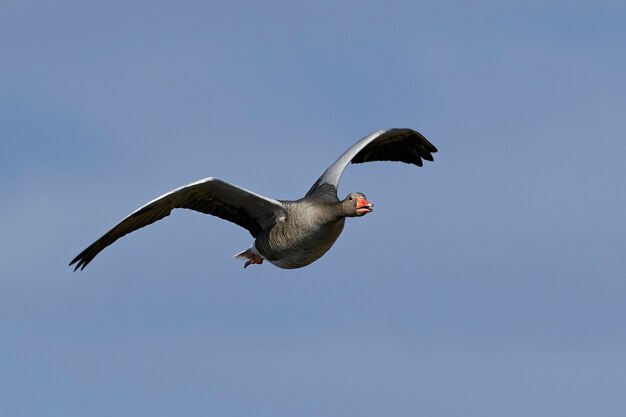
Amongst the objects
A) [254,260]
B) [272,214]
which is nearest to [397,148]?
[254,260]

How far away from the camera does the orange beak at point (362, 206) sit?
23469mm

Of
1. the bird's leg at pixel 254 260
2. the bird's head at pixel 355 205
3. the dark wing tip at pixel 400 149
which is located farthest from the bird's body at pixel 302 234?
the dark wing tip at pixel 400 149

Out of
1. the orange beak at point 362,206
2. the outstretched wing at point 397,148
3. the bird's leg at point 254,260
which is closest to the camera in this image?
the orange beak at point 362,206

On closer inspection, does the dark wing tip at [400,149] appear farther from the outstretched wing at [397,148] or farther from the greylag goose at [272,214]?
the greylag goose at [272,214]

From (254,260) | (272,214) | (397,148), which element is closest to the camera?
(272,214)

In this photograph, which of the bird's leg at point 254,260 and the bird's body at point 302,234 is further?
the bird's leg at point 254,260

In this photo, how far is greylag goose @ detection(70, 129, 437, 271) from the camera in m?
23.6

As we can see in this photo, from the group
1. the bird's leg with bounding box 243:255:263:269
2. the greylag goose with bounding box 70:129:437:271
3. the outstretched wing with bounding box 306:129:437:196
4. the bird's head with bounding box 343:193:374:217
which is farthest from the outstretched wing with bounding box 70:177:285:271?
the outstretched wing with bounding box 306:129:437:196

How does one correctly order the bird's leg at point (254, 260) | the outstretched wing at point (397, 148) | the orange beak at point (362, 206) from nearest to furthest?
the orange beak at point (362, 206) → the bird's leg at point (254, 260) → the outstretched wing at point (397, 148)

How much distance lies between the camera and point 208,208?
25.1 metres

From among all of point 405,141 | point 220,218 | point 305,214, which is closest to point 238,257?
point 220,218

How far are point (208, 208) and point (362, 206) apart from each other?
320 centimetres

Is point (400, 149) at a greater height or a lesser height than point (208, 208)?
greater

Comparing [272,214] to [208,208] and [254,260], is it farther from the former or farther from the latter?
[254,260]
